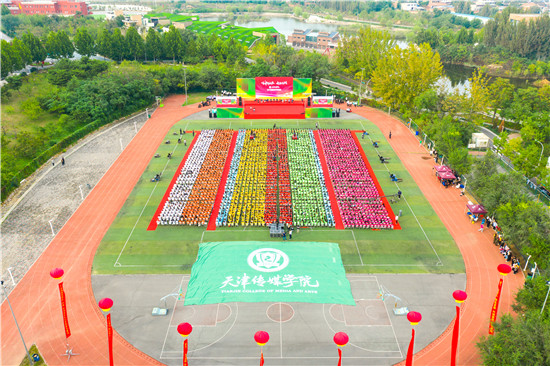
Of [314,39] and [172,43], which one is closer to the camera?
[172,43]

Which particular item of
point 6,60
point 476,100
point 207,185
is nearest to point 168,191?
point 207,185

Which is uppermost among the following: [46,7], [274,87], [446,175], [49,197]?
[46,7]

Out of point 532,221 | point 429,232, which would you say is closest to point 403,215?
point 429,232

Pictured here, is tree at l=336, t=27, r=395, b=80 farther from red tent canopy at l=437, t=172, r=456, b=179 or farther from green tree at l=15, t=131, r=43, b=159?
green tree at l=15, t=131, r=43, b=159

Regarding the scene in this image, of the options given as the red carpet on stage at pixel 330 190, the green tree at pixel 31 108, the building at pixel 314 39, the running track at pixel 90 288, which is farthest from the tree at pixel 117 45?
the building at pixel 314 39

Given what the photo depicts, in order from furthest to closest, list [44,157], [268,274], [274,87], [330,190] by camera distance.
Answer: [274,87] < [44,157] < [330,190] < [268,274]

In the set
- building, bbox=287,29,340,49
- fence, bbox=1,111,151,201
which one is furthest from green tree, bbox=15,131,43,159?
building, bbox=287,29,340,49

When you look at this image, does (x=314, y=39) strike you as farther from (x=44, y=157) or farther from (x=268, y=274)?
(x=268, y=274)
